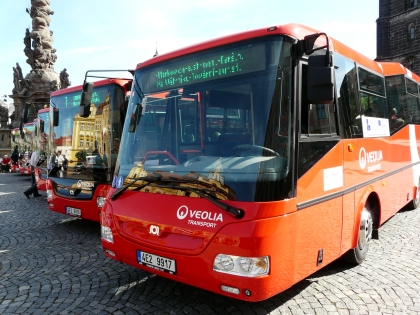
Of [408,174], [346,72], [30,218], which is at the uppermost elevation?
[346,72]

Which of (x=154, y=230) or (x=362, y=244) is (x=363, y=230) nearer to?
(x=362, y=244)

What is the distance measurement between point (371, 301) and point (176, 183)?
2.42 meters

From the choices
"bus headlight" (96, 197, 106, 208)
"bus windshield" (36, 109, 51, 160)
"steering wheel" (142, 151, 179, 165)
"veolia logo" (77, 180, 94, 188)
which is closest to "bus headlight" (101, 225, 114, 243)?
"steering wheel" (142, 151, 179, 165)

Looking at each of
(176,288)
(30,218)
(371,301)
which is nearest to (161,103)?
(176,288)

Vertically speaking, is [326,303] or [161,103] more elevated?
[161,103]

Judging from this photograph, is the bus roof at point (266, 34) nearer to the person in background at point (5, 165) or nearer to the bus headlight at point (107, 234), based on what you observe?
the bus headlight at point (107, 234)

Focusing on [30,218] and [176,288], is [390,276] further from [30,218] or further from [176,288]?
[30,218]

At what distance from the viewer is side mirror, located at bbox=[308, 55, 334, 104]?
3018 mm

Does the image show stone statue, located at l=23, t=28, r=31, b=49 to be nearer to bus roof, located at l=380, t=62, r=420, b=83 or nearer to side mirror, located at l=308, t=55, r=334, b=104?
bus roof, located at l=380, t=62, r=420, b=83

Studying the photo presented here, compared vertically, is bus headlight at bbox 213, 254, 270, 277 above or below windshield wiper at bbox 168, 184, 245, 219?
below

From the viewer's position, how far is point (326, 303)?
3.77 meters

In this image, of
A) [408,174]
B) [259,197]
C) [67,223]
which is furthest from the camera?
[67,223]

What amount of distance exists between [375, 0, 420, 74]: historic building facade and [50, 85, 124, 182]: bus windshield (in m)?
41.1

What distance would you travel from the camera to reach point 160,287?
14.0 feet
